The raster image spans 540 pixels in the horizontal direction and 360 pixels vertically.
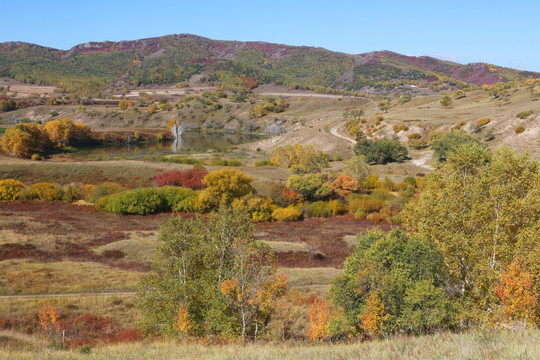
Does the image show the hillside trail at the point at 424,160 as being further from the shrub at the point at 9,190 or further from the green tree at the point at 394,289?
the shrub at the point at 9,190

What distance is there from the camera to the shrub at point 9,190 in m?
62.7

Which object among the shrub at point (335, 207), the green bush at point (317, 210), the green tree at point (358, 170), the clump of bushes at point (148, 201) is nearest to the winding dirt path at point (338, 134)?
the green tree at point (358, 170)

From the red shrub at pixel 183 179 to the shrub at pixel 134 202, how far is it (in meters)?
7.01

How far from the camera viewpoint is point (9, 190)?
63.1m

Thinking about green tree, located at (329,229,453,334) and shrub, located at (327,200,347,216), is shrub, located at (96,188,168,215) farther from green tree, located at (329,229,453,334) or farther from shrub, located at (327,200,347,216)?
green tree, located at (329,229,453,334)

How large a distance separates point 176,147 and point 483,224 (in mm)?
126698

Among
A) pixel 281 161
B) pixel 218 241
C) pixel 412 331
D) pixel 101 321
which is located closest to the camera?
pixel 412 331

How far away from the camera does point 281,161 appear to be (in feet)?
299

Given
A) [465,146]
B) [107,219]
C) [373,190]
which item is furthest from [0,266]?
[373,190]

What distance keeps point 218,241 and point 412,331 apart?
958cm

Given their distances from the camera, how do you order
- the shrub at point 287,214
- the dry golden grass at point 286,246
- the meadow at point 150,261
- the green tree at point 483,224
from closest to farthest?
the meadow at point 150,261 < the green tree at point 483,224 < the dry golden grass at point 286,246 < the shrub at point 287,214

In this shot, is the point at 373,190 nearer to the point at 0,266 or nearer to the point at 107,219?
the point at 107,219

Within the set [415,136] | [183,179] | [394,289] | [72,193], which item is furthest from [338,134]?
[394,289]

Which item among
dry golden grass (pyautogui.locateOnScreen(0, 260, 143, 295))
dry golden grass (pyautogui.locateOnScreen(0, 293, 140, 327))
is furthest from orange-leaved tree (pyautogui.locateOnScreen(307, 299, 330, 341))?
dry golden grass (pyautogui.locateOnScreen(0, 260, 143, 295))
